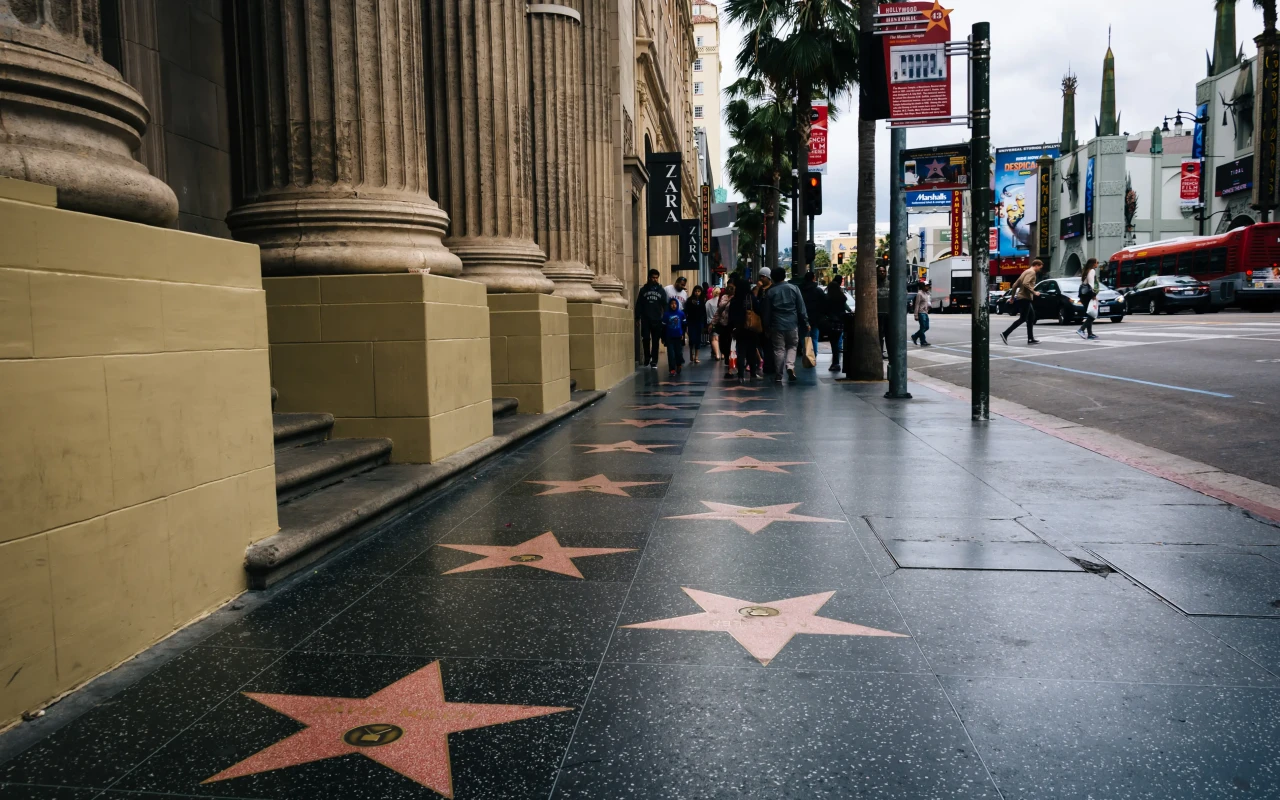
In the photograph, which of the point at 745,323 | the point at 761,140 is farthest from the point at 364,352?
the point at 761,140

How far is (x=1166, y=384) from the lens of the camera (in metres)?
12.8

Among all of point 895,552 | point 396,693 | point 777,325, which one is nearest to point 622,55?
point 777,325

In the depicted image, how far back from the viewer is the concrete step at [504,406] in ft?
30.6

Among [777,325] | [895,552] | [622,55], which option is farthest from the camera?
[622,55]

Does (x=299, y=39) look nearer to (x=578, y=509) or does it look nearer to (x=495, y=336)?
(x=578, y=509)

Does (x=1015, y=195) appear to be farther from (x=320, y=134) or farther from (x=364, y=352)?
(x=364, y=352)

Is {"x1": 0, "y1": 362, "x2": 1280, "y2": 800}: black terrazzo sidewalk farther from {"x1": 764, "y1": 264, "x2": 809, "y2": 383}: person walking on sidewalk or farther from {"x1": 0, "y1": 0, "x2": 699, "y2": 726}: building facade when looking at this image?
{"x1": 764, "y1": 264, "x2": 809, "y2": 383}: person walking on sidewalk

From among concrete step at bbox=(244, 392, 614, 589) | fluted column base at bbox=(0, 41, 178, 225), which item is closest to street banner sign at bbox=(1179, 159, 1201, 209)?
concrete step at bbox=(244, 392, 614, 589)

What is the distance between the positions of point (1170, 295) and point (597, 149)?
32.1 metres

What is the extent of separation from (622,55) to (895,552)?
63.1ft

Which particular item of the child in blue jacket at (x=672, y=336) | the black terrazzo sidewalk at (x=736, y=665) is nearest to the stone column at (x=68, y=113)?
the black terrazzo sidewalk at (x=736, y=665)

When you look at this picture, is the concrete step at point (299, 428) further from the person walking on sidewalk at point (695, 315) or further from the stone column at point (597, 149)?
the person walking on sidewalk at point (695, 315)

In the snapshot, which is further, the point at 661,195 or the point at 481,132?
the point at 661,195

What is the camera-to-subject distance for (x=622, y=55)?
21.7m
